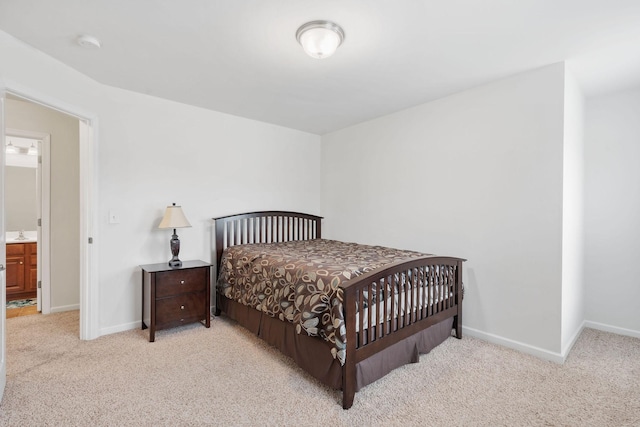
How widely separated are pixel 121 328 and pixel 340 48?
10.7ft

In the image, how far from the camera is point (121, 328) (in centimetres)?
311

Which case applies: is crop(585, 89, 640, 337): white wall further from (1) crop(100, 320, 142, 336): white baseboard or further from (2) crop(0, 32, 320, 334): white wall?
(1) crop(100, 320, 142, 336): white baseboard

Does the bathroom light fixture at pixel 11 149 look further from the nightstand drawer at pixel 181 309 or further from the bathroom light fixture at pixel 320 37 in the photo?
the bathroom light fixture at pixel 320 37

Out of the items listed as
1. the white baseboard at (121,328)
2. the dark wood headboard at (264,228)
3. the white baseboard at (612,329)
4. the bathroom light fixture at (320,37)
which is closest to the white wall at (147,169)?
the white baseboard at (121,328)

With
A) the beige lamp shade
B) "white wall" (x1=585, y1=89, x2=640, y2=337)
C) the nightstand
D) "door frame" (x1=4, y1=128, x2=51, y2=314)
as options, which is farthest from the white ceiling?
the nightstand

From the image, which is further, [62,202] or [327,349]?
[62,202]

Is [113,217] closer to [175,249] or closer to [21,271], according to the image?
[175,249]

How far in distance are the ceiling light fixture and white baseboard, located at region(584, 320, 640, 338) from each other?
5.05 metres

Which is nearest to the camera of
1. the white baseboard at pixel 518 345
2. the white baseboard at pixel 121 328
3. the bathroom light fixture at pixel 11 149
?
the white baseboard at pixel 518 345

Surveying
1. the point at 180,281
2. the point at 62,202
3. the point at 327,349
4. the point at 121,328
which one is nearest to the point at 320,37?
the point at 327,349

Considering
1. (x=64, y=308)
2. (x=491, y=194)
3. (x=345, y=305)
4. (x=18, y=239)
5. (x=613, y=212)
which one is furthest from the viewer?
(x=18, y=239)

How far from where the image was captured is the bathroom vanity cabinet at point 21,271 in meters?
4.09

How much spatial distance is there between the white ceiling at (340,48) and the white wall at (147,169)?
203 mm

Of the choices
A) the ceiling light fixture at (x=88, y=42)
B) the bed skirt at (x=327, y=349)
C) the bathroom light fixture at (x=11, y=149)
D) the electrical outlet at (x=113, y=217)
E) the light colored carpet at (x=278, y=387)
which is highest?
the ceiling light fixture at (x=88, y=42)
